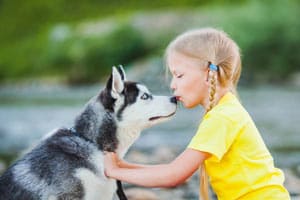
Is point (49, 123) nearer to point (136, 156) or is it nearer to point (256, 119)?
point (256, 119)

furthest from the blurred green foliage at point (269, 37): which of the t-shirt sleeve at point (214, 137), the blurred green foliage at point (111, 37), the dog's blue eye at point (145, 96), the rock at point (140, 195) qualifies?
the t-shirt sleeve at point (214, 137)

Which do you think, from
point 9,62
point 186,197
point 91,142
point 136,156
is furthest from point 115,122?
point 9,62

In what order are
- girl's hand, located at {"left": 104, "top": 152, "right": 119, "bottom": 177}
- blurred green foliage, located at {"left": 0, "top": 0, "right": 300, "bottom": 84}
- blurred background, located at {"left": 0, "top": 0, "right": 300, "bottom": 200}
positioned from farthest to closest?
1. blurred green foliage, located at {"left": 0, "top": 0, "right": 300, "bottom": 84}
2. blurred background, located at {"left": 0, "top": 0, "right": 300, "bottom": 200}
3. girl's hand, located at {"left": 104, "top": 152, "right": 119, "bottom": 177}

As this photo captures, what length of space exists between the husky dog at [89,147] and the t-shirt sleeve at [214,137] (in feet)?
1.80

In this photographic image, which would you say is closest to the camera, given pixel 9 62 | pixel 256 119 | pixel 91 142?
pixel 91 142

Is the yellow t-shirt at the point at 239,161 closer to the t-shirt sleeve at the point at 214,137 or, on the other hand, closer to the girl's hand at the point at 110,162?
the t-shirt sleeve at the point at 214,137

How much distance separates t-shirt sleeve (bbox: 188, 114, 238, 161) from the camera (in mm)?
4551

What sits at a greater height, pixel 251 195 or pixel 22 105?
pixel 251 195

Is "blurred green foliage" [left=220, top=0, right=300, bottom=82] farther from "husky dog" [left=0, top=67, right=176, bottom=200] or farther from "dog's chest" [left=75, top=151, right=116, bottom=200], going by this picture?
"dog's chest" [left=75, top=151, right=116, bottom=200]

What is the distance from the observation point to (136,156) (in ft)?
38.3

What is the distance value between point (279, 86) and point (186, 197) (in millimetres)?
24613

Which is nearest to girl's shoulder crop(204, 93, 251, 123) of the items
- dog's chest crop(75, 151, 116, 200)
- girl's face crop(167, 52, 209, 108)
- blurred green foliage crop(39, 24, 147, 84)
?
girl's face crop(167, 52, 209, 108)

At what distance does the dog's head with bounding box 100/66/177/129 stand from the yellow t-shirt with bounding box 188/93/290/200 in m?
0.55

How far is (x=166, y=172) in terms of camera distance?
4688mm
